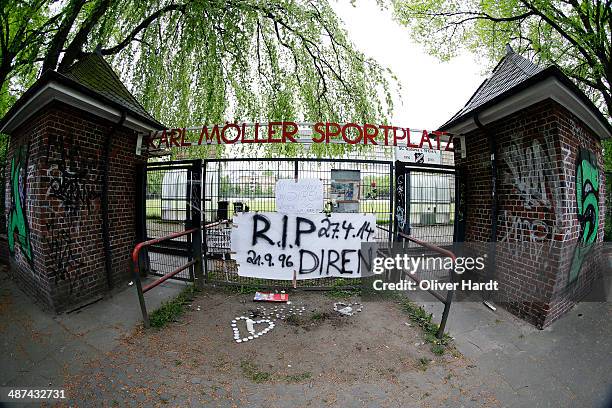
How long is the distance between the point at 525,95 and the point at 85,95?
599 cm

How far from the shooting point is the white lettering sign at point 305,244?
439cm

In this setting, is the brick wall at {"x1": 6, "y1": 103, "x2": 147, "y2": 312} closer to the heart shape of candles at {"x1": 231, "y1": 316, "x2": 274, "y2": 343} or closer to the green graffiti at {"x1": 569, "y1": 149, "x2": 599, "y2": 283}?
the heart shape of candles at {"x1": 231, "y1": 316, "x2": 274, "y2": 343}

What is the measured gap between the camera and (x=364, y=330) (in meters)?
3.41

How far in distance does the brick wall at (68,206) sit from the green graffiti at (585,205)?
284 inches

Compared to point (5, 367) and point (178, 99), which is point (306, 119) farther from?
point (5, 367)

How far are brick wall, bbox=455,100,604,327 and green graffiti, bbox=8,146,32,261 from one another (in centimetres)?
741

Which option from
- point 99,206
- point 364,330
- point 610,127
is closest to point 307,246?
point 364,330

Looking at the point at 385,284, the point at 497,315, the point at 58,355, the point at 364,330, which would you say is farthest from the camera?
the point at 385,284

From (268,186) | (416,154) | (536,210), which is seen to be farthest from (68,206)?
(536,210)

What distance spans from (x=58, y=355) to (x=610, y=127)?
8.45 meters

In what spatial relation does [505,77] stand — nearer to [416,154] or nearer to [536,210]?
[416,154]

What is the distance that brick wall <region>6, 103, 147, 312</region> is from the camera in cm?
374

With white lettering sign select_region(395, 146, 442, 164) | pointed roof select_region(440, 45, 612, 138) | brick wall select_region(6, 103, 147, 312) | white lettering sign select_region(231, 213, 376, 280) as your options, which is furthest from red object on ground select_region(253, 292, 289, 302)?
pointed roof select_region(440, 45, 612, 138)

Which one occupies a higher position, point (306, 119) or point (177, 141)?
point (306, 119)
